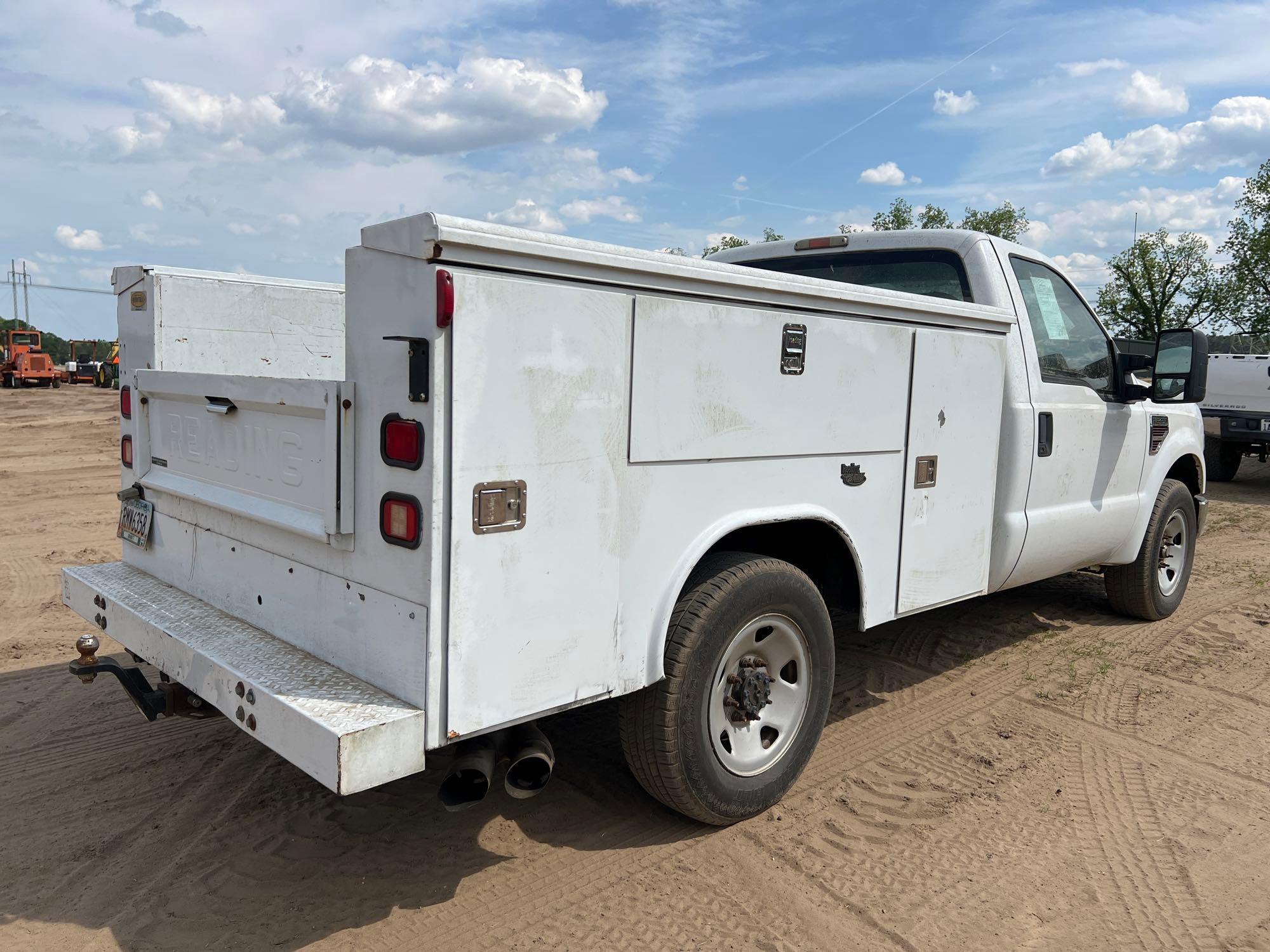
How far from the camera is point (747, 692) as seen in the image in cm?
320

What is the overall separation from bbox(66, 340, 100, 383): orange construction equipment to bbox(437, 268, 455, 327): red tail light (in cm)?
4188

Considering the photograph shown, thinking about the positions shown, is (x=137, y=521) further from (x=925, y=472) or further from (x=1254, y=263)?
(x=1254, y=263)

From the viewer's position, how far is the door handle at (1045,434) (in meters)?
4.43

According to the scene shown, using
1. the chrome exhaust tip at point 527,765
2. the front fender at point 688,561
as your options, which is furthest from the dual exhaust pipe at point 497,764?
the front fender at point 688,561

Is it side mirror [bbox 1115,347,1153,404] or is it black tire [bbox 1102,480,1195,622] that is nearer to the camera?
side mirror [bbox 1115,347,1153,404]

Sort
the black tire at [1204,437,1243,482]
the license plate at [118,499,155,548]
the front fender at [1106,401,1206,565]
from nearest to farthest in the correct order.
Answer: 1. the license plate at [118,499,155,548]
2. the front fender at [1106,401,1206,565]
3. the black tire at [1204,437,1243,482]

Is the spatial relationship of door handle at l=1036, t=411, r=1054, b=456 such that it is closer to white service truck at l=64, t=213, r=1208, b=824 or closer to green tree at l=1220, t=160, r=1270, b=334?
white service truck at l=64, t=213, r=1208, b=824

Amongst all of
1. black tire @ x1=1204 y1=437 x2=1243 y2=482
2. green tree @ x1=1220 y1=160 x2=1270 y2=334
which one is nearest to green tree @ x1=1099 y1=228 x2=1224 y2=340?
green tree @ x1=1220 y1=160 x2=1270 y2=334

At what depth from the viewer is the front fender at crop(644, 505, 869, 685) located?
288 cm

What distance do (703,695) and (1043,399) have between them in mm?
2538

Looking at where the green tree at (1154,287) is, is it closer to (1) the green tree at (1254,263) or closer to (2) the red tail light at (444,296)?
(1) the green tree at (1254,263)

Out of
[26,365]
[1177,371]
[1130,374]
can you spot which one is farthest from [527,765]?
[26,365]

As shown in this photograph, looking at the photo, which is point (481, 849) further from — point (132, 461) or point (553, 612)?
point (132, 461)

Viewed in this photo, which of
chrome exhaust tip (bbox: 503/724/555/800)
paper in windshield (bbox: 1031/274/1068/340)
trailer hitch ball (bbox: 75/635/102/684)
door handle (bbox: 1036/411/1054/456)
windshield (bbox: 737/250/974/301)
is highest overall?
windshield (bbox: 737/250/974/301)
